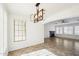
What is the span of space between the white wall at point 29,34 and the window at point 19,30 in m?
→ 0.05

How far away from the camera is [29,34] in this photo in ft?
4.35

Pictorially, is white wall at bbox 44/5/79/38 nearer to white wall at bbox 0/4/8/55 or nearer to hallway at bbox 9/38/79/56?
hallway at bbox 9/38/79/56

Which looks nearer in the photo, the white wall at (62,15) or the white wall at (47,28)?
the white wall at (62,15)

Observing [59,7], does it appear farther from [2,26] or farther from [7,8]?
[2,26]

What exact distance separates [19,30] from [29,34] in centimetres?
18

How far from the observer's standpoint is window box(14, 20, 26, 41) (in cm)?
123

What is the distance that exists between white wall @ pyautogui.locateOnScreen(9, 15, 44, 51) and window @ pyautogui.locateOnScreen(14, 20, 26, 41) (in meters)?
0.05

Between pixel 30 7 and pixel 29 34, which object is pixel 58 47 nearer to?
pixel 29 34

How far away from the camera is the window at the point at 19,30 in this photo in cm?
123

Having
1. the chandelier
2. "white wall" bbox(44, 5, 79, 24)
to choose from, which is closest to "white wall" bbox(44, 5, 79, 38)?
"white wall" bbox(44, 5, 79, 24)

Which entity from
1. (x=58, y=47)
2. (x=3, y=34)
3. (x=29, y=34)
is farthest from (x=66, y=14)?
(x=3, y=34)

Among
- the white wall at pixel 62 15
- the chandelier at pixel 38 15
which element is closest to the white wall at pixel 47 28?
the white wall at pixel 62 15

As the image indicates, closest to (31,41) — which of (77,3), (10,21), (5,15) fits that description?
(10,21)

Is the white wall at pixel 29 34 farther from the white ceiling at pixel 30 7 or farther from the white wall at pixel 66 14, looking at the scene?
the white wall at pixel 66 14
